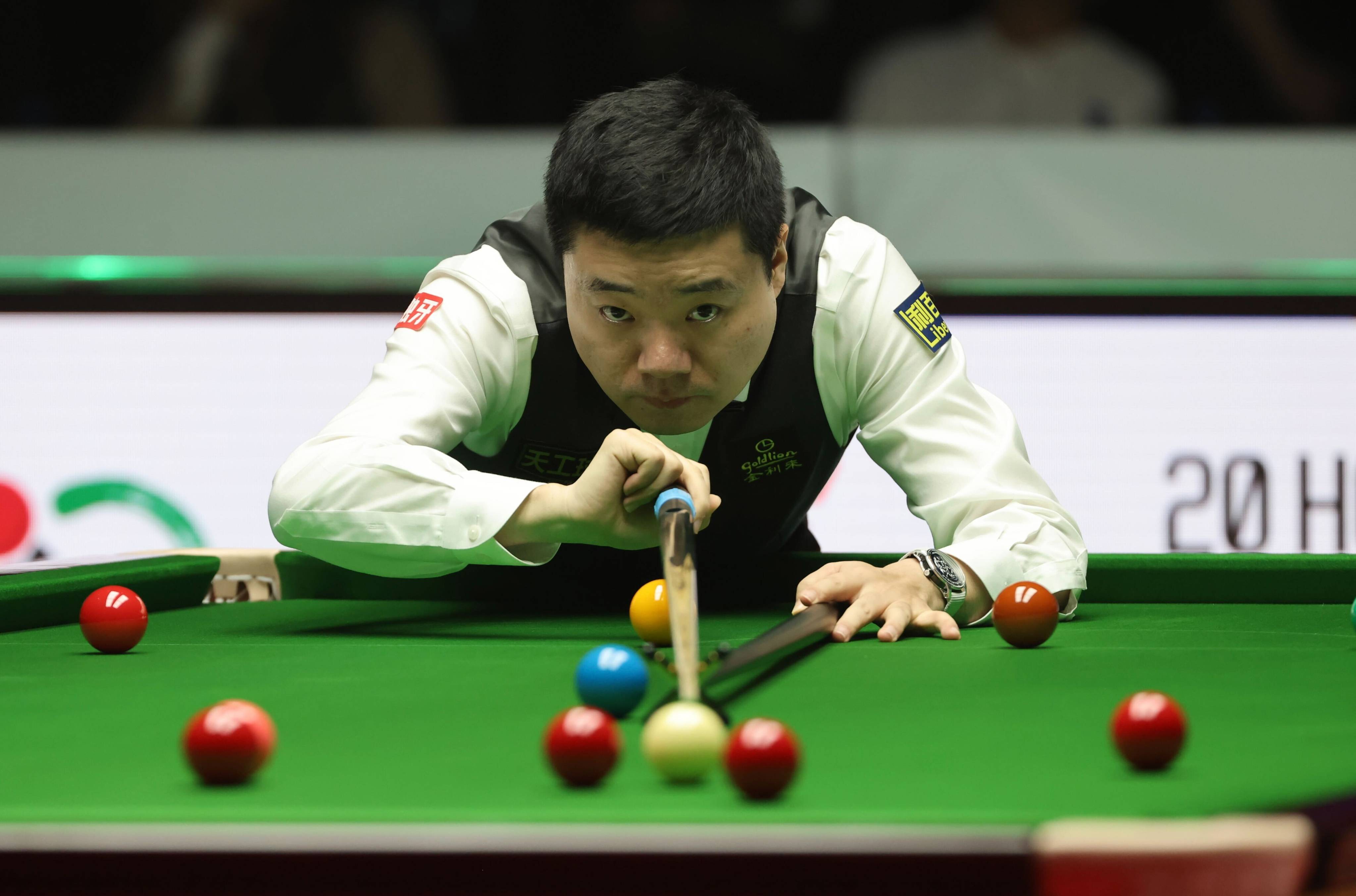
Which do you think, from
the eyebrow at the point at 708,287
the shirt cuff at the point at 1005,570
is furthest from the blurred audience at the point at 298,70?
the shirt cuff at the point at 1005,570

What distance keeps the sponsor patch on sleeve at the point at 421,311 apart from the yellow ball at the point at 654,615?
2.32ft

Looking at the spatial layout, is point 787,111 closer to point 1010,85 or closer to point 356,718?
point 1010,85

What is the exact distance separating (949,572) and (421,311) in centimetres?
99

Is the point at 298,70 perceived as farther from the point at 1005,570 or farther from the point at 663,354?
the point at 1005,570

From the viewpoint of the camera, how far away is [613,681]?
1424mm

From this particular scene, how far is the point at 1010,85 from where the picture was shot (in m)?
5.12

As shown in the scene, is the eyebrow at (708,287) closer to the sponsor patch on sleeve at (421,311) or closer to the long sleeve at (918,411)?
the long sleeve at (918,411)

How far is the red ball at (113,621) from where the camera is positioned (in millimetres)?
2008

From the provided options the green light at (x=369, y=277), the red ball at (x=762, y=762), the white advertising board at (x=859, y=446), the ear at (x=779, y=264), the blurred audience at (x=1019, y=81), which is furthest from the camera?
the blurred audience at (x=1019, y=81)

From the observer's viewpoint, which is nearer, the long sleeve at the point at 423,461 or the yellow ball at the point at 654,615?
the yellow ball at the point at 654,615

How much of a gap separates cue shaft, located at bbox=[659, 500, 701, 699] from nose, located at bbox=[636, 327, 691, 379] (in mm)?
310

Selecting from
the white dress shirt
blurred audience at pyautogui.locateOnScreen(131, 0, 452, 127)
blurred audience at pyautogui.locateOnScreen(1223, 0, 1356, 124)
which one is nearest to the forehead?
the white dress shirt

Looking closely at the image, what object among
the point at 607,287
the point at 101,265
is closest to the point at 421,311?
the point at 607,287

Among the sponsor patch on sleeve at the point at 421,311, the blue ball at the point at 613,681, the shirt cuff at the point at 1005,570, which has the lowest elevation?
the shirt cuff at the point at 1005,570
